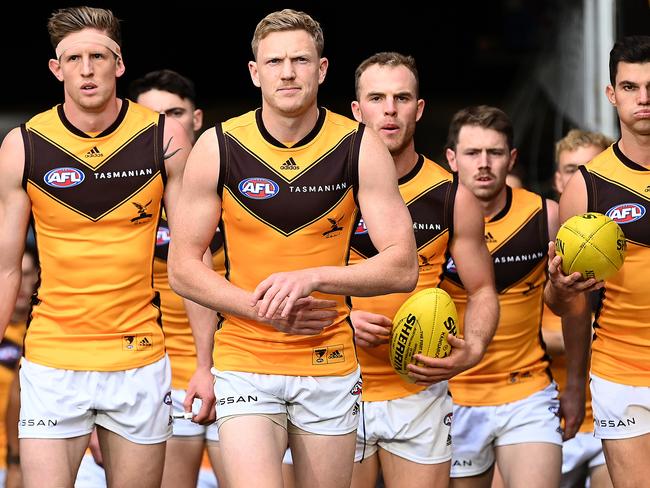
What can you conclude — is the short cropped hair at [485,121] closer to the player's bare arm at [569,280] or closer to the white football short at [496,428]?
the player's bare arm at [569,280]

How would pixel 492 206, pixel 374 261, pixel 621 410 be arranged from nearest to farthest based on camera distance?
pixel 374 261 < pixel 621 410 < pixel 492 206

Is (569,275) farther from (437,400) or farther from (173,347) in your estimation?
(173,347)

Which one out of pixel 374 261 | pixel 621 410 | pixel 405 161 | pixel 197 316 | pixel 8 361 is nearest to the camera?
pixel 374 261

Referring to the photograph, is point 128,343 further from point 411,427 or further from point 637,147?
point 637,147

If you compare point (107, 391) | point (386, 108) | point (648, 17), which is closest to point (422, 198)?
point (386, 108)

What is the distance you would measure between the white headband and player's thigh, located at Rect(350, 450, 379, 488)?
231 centimetres

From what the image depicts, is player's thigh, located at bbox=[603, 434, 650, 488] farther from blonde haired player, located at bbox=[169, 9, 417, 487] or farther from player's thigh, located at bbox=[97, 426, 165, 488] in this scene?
player's thigh, located at bbox=[97, 426, 165, 488]

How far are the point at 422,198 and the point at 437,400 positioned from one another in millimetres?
1000

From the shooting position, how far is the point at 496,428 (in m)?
6.67

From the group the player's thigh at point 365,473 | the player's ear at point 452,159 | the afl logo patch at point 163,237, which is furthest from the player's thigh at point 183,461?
the player's ear at point 452,159

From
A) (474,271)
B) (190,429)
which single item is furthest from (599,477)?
(190,429)

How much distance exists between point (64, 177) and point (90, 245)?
0.33 m

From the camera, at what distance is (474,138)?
6.97m

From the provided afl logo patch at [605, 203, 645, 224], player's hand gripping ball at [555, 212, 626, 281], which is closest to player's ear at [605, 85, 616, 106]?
afl logo patch at [605, 203, 645, 224]
